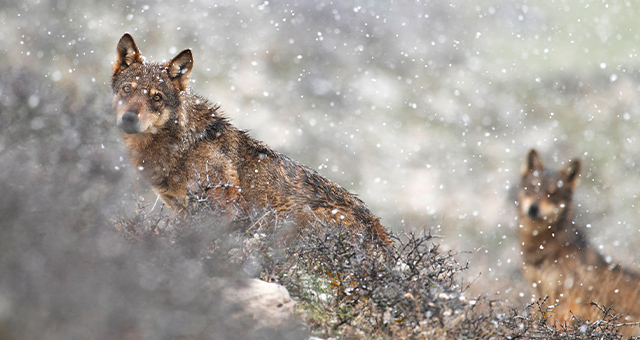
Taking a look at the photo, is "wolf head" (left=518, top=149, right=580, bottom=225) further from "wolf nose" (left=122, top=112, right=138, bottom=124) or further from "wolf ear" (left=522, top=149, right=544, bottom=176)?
"wolf nose" (left=122, top=112, right=138, bottom=124)

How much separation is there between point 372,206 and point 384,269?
14243 millimetres

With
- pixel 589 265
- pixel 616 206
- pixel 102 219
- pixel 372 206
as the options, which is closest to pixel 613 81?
pixel 616 206

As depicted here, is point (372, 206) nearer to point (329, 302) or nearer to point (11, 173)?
point (329, 302)

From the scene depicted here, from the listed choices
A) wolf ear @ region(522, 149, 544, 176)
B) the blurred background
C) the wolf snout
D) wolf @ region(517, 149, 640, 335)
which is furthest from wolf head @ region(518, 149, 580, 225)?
the wolf snout

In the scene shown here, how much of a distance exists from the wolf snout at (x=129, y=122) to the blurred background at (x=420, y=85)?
8764 mm

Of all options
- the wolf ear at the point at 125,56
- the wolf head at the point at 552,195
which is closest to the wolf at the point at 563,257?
the wolf head at the point at 552,195

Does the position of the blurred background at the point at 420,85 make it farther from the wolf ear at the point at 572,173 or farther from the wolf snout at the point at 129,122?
the wolf snout at the point at 129,122

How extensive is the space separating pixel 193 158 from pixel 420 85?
1831cm

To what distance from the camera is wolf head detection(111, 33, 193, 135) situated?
4633mm

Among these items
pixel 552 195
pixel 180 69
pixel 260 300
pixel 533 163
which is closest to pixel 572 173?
pixel 552 195

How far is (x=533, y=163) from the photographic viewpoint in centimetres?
884

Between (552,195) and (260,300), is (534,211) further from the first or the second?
(260,300)

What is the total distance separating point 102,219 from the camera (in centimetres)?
271

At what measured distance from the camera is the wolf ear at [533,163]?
8703 mm
